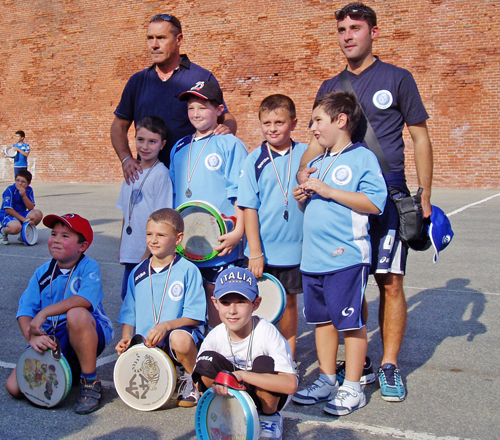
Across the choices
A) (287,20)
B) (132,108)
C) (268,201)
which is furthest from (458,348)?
(287,20)

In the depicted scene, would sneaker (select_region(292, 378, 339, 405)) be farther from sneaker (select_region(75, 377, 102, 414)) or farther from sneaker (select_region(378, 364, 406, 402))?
sneaker (select_region(75, 377, 102, 414))

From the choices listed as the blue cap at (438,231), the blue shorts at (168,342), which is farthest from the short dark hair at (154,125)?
the blue cap at (438,231)

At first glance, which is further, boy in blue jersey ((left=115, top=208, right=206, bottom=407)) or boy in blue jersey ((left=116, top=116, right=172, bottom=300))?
boy in blue jersey ((left=116, top=116, right=172, bottom=300))

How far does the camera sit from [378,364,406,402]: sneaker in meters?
3.21

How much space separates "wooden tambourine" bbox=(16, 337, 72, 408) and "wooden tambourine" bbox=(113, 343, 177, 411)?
30 centimetres

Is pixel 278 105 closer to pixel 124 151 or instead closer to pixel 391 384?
pixel 124 151

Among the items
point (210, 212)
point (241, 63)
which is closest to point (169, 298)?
point (210, 212)

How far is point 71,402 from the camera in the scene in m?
3.21

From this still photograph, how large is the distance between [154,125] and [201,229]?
2.79 feet

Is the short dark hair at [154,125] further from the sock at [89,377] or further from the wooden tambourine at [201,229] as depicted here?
the sock at [89,377]

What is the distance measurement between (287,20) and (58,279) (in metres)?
17.4

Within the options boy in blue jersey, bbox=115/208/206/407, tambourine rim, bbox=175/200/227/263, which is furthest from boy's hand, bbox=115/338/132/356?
tambourine rim, bbox=175/200/227/263

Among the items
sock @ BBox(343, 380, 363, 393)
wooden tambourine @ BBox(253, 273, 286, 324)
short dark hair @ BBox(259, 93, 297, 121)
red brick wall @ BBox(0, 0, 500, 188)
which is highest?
red brick wall @ BBox(0, 0, 500, 188)

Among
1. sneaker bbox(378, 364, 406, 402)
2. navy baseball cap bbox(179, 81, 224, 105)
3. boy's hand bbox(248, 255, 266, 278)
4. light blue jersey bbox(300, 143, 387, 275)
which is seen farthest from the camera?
navy baseball cap bbox(179, 81, 224, 105)
